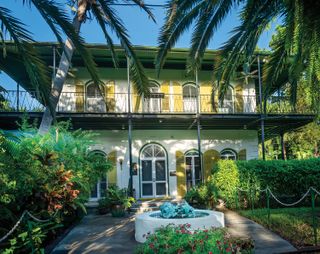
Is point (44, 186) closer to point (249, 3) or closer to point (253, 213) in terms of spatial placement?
point (249, 3)

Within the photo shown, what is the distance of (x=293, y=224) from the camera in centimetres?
809

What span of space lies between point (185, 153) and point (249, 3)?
11.5 metres

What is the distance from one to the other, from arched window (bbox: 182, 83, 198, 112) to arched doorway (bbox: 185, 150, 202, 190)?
2.34 metres

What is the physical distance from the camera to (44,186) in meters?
5.86

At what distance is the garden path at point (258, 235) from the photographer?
20.0 ft

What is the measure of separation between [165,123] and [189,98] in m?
2.44

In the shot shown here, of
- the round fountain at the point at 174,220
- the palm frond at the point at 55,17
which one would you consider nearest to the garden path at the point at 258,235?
the round fountain at the point at 174,220

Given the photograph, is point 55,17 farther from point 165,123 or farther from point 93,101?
point 93,101

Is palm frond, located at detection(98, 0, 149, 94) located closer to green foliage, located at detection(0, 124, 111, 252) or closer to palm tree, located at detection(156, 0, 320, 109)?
palm tree, located at detection(156, 0, 320, 109)

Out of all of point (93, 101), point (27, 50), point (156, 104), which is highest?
point (93, 101)

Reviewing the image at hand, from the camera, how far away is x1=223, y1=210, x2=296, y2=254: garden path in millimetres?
6098

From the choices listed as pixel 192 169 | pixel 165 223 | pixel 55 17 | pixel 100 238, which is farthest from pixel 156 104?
pixel 55 17

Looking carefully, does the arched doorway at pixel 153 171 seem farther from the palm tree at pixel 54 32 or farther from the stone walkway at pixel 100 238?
the palm tree at pixel 54 32

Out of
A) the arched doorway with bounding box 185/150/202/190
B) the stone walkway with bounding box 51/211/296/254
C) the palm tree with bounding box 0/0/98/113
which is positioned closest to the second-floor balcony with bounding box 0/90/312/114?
the arched doorway with bounding box 185/150/202/190
